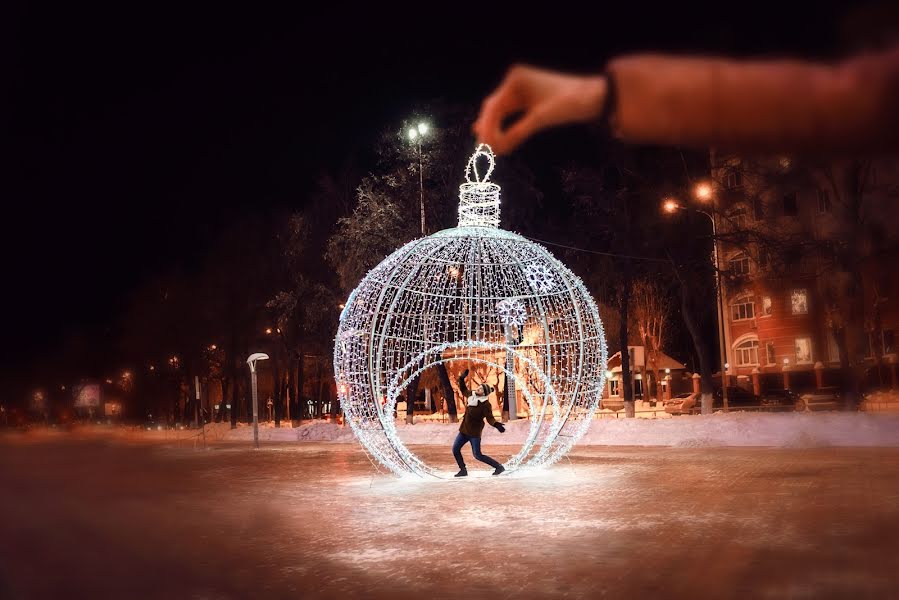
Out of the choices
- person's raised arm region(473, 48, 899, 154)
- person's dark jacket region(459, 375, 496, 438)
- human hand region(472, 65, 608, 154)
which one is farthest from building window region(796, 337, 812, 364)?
person's raised arm region(473, 48, 899, 154)

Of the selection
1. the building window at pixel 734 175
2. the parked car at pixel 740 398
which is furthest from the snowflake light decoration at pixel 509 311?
the parked car at pixel 740 398

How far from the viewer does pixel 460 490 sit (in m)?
13.6

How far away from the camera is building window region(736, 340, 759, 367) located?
174ft

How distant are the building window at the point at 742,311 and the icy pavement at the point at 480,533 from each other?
37.2m

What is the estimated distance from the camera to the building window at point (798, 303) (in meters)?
47.9

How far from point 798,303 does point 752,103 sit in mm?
50898

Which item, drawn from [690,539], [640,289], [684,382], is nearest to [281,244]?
[640,289]

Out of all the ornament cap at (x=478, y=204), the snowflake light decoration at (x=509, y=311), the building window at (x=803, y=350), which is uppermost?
the ornament cap at (x=478, y=204)

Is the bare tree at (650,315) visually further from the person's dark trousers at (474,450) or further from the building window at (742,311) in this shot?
the person's dark trousers at (474,450)

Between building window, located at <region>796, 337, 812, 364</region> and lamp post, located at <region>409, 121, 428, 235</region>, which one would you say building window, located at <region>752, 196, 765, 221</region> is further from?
building window, located at <region>796, 337, 812, 364</region>

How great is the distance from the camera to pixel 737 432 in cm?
2230

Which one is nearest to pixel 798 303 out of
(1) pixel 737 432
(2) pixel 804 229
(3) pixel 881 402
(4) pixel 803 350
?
(4) pixel 803 350

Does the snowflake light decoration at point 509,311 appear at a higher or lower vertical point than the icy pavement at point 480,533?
higher

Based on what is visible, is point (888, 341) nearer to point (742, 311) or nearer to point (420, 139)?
point (742, 311)
